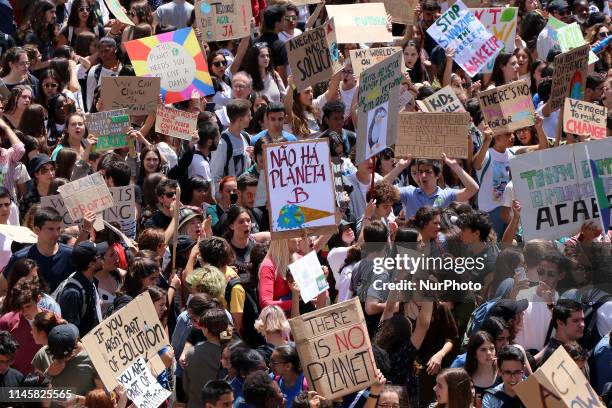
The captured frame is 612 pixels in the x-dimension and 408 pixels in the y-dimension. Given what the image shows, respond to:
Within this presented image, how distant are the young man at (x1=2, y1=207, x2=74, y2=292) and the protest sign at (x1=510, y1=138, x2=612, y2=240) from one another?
3343 mm

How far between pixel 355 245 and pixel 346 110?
4421 millimetres

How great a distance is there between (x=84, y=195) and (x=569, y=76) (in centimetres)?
533

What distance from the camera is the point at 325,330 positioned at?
1059 centimetres

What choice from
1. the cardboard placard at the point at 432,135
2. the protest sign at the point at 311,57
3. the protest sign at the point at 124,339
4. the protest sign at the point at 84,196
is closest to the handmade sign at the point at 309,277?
the protest sign at the point at 124,339

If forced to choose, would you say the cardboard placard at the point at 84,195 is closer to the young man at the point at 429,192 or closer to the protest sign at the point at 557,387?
the young man at the point at 429,192

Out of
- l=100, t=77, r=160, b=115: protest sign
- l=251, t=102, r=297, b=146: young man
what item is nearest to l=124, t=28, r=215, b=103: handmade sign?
l=100, t=77, r=160, b=115: protest sign

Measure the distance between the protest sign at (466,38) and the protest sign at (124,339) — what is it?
760 centimetres

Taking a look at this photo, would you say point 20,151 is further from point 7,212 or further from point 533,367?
point 533,367

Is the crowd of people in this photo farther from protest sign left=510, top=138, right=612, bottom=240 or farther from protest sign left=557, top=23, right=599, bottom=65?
protest sign left=557, top=23, right=599, bottom=65

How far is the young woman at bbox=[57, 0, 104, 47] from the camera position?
711 inches

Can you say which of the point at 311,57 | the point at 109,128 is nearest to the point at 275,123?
the point at 311,57

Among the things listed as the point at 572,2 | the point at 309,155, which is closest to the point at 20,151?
the point at 309,155

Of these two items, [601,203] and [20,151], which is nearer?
[601,203]

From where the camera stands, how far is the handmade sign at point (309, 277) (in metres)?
11.5
